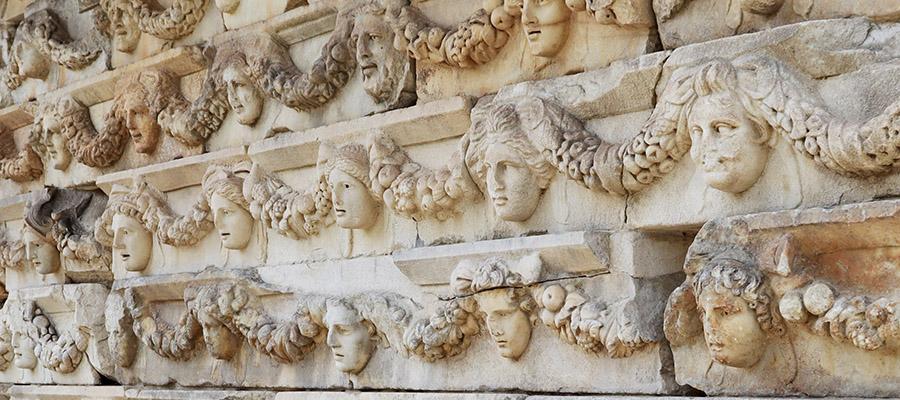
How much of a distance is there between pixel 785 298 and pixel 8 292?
518 cm

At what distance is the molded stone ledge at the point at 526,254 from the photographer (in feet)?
14.3

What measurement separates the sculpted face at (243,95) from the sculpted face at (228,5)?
286 millimetres

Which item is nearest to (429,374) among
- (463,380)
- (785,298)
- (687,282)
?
(463,380)

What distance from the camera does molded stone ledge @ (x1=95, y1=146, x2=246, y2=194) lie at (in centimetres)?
603

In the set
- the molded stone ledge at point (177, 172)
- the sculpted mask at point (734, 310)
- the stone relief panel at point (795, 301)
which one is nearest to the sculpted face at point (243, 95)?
the molded stone ledge at point (177, 172)

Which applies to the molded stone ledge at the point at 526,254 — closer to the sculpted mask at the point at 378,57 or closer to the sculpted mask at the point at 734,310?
the sculpted mask at the point at 734,310

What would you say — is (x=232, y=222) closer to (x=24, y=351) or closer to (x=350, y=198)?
(x=350, y=198)

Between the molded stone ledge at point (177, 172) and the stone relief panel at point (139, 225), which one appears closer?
the molded stone ledge at point (177, 172)

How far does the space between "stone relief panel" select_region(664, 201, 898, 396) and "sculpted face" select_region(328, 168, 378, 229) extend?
1502 millimetres

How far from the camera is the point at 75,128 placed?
23.0 feet

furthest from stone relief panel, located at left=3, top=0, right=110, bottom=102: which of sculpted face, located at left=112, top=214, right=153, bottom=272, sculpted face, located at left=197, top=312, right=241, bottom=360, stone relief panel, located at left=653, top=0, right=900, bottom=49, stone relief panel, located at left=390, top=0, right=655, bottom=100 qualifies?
stone relief panel, located at left=653, top=0, right=900, bottom=49

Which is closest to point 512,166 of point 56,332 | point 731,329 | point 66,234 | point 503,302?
point 503,302

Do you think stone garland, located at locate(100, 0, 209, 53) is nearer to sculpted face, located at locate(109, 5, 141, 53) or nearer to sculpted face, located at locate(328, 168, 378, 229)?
sculpted face, located at locate(109, 5, 141, 53)

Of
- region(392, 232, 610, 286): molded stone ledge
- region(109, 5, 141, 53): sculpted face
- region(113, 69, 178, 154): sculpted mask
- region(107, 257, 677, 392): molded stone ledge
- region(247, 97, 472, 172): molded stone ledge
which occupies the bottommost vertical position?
region(107, 257, 677, 392): molded stone ledge
